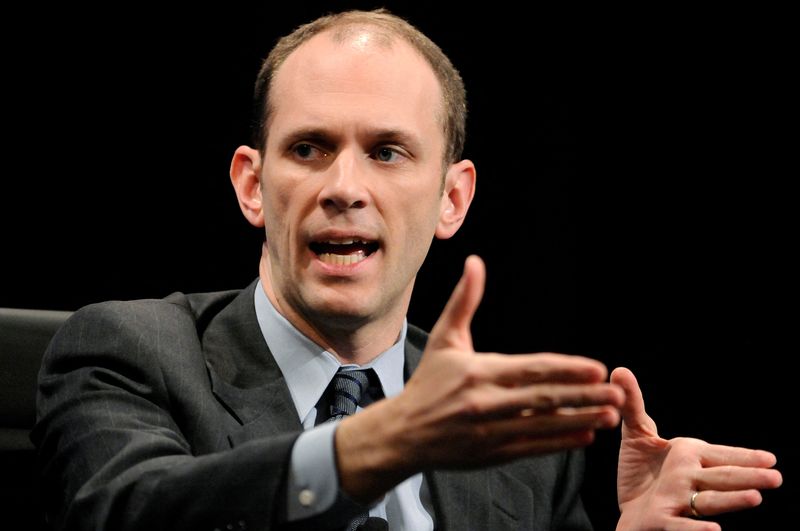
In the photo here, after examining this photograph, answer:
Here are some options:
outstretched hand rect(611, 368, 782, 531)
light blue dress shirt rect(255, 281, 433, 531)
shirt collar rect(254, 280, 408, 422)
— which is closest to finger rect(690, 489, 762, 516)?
outstretched hand rect(611, 368, 782, 531)

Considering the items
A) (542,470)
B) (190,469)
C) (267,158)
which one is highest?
(267,158)

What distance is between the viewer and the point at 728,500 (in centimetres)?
162

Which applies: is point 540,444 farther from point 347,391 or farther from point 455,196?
point 455,196

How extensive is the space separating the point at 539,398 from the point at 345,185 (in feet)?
2.46

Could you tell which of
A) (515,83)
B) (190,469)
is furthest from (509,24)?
(190,469)

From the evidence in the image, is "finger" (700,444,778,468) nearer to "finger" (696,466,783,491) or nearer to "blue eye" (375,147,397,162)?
"finger" (696,466,783,491)

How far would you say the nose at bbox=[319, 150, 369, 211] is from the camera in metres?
1.71

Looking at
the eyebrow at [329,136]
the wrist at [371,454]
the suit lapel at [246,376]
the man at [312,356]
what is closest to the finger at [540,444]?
the wrist at [371,454]

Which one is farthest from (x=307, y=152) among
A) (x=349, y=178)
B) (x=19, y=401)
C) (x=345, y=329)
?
(x=19, y=401)

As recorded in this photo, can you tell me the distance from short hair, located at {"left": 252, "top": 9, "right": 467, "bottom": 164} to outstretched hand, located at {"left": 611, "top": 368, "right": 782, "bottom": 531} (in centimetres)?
61

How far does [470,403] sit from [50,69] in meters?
1.80

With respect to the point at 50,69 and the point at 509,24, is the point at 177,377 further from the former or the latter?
the point at 509,24

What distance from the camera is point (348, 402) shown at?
1.76m

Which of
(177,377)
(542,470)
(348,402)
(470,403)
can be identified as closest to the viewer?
(470,403)
